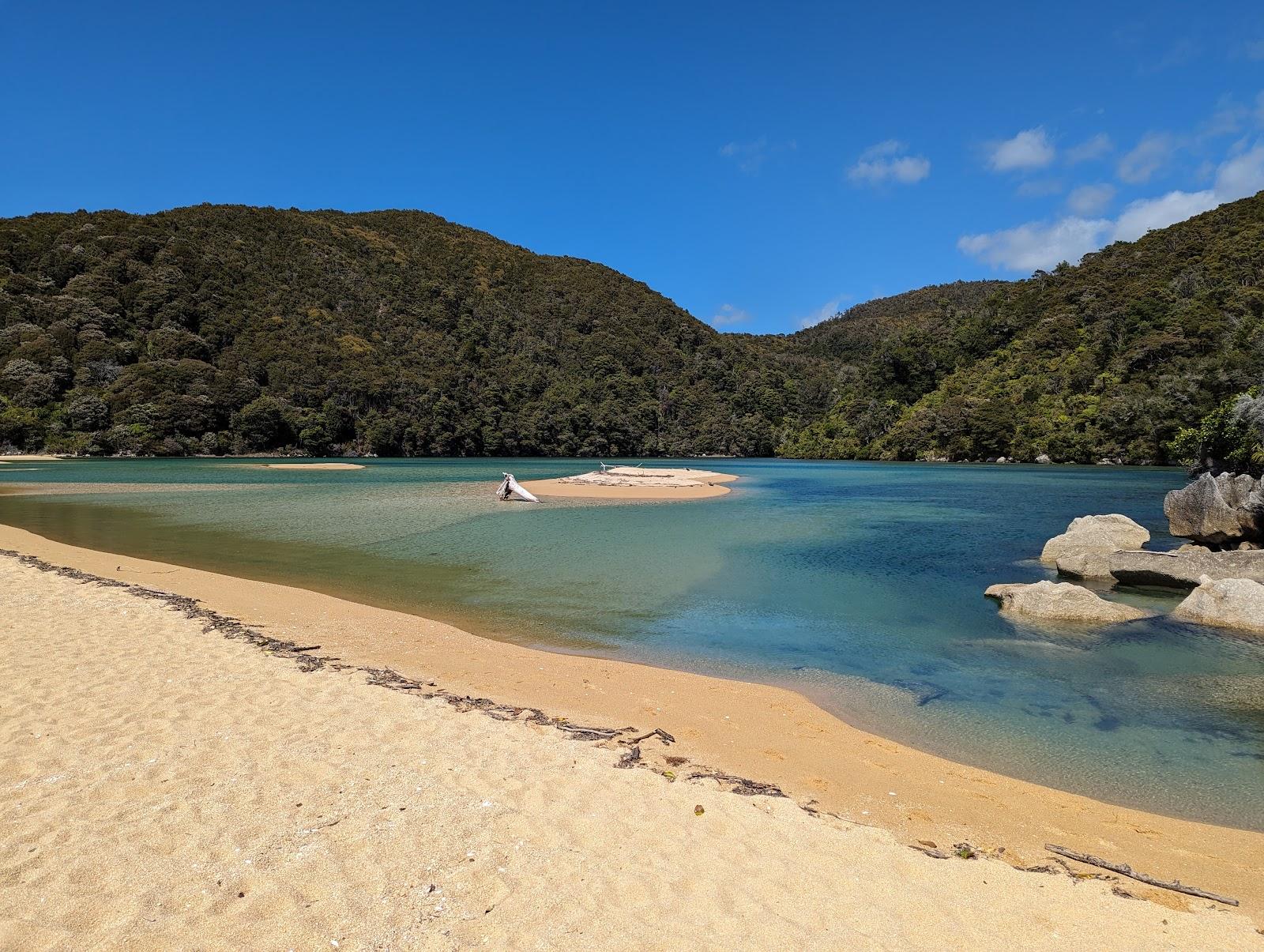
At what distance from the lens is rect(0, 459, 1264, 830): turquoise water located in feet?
21.1

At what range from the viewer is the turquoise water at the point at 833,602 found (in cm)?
644

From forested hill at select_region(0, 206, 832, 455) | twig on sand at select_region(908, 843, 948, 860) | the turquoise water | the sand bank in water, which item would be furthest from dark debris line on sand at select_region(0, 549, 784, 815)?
forested hill at select_region(0, 206, 832, 455)

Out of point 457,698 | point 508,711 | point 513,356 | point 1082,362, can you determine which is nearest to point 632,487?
point 457,698

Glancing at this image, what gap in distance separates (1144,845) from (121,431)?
100981 millimetres

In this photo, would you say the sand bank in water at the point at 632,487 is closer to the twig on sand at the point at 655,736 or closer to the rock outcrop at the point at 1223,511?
the rock outcrop at the point at 1223,511

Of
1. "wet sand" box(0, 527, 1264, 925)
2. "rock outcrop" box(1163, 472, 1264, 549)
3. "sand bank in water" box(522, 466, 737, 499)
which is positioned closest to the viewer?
"wet sand" box(0, 527, 1264, 925)

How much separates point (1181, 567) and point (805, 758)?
11732 millimetres

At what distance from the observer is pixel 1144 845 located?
456 cm

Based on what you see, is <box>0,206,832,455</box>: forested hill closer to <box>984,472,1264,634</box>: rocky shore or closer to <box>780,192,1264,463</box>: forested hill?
<box>780,192,1264,463</box>: forested hill

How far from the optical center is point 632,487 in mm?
41875

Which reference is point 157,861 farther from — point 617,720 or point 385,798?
point 617,720

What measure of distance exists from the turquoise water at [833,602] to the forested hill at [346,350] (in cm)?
6767

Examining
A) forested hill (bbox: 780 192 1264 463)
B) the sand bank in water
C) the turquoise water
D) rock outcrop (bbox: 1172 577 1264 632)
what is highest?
forested hill (bbox: 780 192 1264 463)

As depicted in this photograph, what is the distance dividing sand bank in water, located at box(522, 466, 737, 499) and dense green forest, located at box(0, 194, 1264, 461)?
3250 cm
